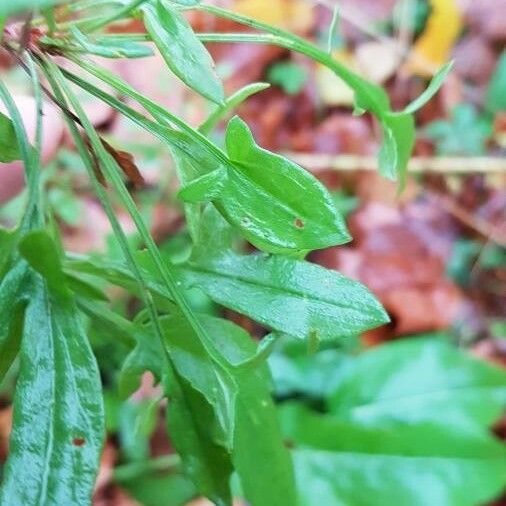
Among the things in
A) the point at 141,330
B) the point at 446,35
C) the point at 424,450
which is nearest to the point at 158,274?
the point at 141,330

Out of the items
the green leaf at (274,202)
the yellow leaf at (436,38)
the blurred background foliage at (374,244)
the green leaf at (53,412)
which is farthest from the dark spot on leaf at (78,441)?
the yellow leaf at (436,38)

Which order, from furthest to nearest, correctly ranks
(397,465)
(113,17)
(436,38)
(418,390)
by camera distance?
1. (436,38)
2. (418,390)
3. (397,465)
4. (113,17)

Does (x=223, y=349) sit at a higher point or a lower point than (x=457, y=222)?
higher

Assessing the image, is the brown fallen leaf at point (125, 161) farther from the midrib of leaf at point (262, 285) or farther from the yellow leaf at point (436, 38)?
the yellow leaf at point (436, 38)

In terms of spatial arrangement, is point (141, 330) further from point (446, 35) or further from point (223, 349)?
point (446, 35)

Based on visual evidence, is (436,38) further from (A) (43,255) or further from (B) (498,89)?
(A) (43,255)

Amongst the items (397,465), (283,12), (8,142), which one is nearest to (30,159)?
(8,142)
